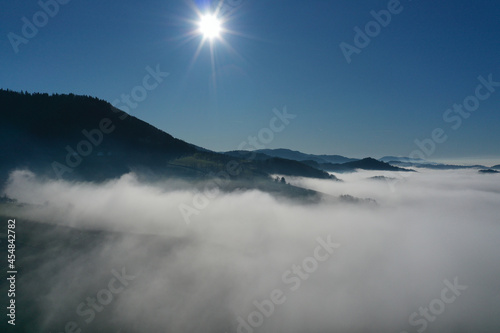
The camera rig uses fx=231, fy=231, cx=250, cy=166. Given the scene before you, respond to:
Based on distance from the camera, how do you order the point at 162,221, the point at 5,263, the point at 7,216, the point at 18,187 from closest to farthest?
1. the point at 5,263
2. the point at 7,216
3. the point at 18,187
4. the point at 162,221

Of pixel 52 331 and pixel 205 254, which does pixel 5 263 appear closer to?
pixel 52 331

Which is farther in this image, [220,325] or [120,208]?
[120,208]

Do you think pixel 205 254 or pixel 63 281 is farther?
pixel 205 254

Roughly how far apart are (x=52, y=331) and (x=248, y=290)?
118123 millimetres

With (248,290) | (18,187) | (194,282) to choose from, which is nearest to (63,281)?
(194,282)

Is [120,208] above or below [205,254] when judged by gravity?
above

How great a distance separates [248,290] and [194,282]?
43.6m

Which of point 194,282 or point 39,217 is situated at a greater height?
point 39,217

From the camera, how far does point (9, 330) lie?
3575 inches

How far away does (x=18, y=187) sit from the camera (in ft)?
559

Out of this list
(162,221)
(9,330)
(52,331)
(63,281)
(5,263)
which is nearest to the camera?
(9,330)

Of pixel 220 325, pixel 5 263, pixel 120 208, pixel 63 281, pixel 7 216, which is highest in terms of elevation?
pixel 120 208

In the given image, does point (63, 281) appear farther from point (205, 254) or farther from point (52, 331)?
point (205, 254)

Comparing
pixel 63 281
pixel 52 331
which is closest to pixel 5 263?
pixel 63 281
